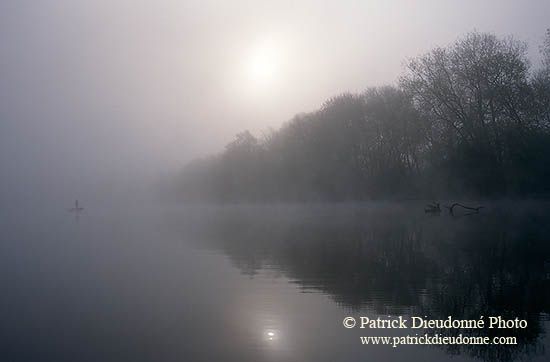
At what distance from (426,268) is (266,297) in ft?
21.3

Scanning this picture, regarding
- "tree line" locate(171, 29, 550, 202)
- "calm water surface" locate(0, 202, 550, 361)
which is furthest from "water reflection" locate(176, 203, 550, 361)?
"tree line" locate(171, 29, 550, 202)

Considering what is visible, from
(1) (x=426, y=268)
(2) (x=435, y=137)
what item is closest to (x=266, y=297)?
(1) (x=426, y=268)

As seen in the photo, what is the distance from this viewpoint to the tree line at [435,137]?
52.8 meters

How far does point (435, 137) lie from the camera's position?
6181 cm

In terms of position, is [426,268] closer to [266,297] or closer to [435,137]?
[266,297]

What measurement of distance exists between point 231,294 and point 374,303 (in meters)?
4.22

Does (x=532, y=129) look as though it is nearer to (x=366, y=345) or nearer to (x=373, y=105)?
(x=373, y=105)

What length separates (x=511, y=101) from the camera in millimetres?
54531

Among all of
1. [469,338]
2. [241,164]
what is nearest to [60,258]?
[469,338]

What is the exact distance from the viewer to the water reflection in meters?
11.4

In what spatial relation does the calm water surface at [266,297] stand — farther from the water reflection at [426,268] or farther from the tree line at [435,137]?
the tree line at [435,137]

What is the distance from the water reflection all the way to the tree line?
26118 mm

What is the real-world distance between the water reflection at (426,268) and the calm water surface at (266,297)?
0.05 meters

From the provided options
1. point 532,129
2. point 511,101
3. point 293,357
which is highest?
point 511,101
